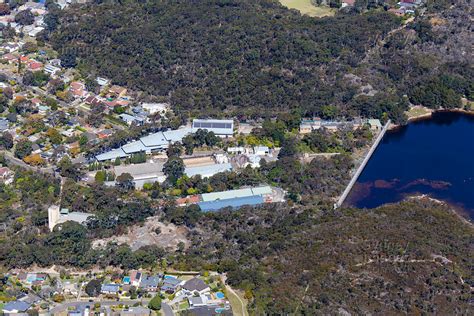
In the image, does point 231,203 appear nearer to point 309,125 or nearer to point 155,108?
point 309,125

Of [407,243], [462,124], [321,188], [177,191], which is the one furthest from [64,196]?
[462,124]

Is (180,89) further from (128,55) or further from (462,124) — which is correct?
(462,124)

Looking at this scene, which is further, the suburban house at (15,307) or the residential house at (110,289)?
the residential house at (110,289)

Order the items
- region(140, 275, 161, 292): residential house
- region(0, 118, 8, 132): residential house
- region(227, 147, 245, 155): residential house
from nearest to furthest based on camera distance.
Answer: region(140, 275, 161, 292): residential house, region(227, 147, 245, 155): residential house, region(0, 118, 8, 132): residential house

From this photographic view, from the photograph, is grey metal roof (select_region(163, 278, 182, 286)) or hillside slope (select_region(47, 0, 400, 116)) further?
hillside slope (select_region(47, 0, 400, 116))

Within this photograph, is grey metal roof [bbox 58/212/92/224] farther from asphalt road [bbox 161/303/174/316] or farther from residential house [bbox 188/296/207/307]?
residential house [bbox 188/296/207/307]

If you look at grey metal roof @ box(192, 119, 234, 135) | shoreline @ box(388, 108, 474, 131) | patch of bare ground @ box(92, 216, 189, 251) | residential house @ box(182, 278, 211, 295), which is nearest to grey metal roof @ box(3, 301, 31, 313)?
patch of bare ground @ box(92, 216, 189, 251)

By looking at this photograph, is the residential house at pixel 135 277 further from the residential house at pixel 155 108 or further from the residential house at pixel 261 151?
the residential house at pixel 155 108

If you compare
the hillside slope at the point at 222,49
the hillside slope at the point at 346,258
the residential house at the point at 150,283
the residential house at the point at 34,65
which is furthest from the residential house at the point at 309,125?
the residential house at the point at 34,65
